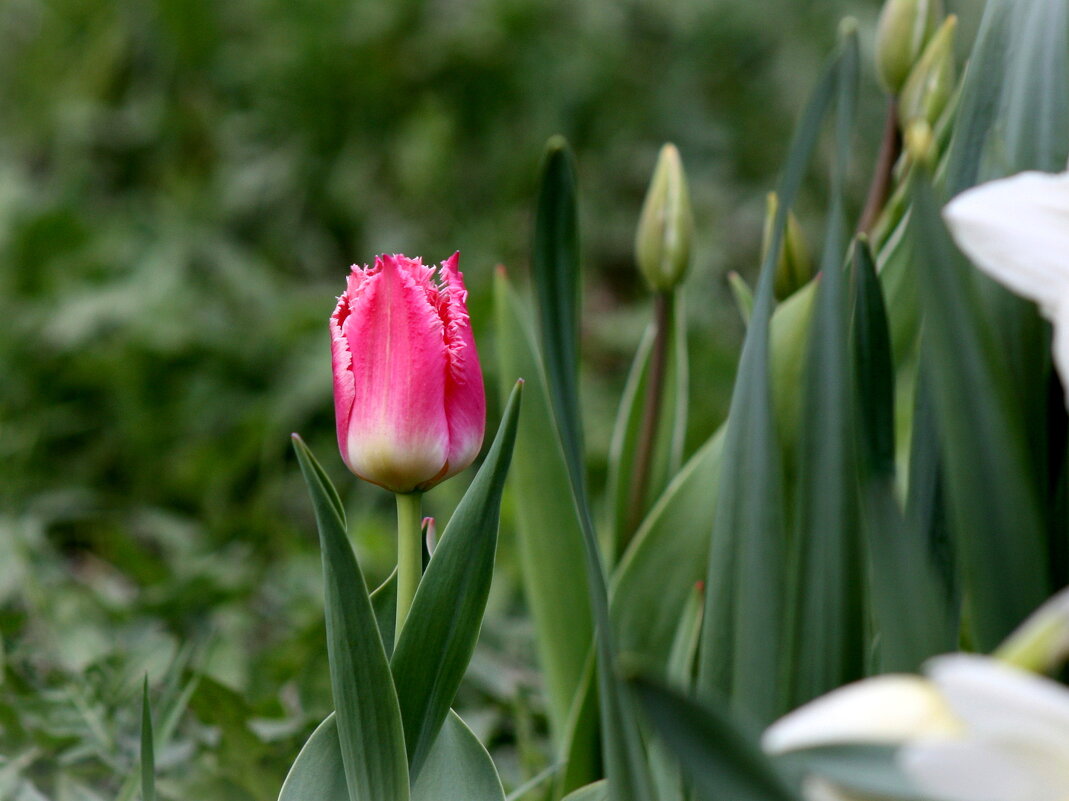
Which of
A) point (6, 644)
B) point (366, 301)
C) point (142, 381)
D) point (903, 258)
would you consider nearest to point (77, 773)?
point (6, 644)

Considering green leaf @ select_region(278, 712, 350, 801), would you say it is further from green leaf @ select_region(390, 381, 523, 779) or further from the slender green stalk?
the slender green stalk

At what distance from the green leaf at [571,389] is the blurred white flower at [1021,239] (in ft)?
0.58

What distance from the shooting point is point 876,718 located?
20cm

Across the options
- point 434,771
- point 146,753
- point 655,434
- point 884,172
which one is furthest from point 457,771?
point 884,172

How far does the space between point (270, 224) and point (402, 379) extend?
5.05ft

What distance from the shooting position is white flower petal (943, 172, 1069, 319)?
276 millimetres

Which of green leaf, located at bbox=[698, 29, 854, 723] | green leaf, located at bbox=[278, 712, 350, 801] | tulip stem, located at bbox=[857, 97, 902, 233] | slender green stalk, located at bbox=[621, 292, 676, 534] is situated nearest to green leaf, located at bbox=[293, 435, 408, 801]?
green leaf, located at bbox=[278, 712, 350, 801]

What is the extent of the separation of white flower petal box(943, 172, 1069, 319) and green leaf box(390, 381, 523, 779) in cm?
16

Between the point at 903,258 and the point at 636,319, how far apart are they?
110cm

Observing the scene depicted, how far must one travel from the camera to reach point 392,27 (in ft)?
6.01

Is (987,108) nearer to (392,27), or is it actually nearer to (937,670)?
(937,670)

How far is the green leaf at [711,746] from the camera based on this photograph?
0.74 ft

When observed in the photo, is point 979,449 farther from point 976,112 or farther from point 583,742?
point 583,742

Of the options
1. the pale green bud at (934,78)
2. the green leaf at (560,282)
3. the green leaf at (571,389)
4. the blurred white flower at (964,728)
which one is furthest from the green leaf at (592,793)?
the pale green bud at (934,78)
